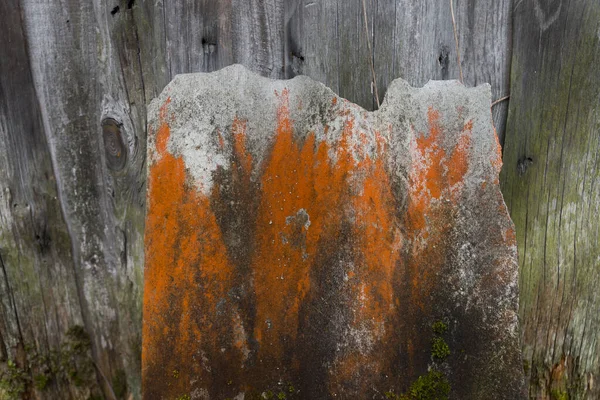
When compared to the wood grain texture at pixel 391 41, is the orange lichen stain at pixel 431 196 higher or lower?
lower

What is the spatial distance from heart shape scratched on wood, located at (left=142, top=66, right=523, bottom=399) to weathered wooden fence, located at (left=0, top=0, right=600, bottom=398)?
0.20 m

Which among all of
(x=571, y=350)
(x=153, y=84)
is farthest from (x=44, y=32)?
(x=571, y=350)

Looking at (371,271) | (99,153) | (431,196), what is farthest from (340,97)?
(99,153)

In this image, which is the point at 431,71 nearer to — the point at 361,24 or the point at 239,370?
the point at 361,24

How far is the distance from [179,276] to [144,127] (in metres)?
0.70

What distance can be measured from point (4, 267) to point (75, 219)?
44cm

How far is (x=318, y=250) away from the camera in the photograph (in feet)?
6.03

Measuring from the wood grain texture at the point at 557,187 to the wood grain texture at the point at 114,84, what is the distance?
0.13 meters

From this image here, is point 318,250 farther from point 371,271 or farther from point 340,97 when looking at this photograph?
point 340,97

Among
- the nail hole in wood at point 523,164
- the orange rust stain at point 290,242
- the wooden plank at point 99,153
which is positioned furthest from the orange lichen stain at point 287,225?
the nail hole in wood at point 523,164

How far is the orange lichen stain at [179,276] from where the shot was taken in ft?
6.18

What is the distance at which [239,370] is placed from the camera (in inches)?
76.5

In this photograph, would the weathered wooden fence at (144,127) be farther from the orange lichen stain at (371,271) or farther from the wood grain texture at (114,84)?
Result: the orange lichen stain at (371,271)

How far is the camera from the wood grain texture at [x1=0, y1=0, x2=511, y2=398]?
1957 millimetres
